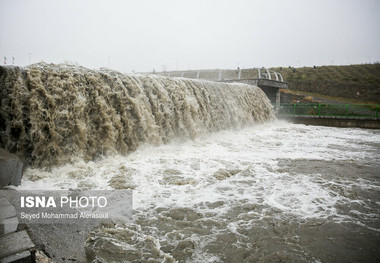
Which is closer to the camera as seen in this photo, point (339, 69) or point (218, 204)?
point (218, 204)

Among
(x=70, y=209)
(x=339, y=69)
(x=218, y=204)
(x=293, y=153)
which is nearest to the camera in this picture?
(x=70, y=209)

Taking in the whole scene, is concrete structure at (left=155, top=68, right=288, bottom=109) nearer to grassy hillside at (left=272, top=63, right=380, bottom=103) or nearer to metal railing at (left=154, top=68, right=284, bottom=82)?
metal railing at (left=154, top=68, right=284, bottom=82)

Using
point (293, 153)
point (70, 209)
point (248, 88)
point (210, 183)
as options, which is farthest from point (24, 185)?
point (248, 88)

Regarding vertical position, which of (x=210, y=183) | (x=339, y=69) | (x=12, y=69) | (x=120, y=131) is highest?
(x=339, y=69)

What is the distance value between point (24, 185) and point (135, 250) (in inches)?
111

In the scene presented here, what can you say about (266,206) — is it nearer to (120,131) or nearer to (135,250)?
(135,250)

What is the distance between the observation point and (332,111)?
18047mm

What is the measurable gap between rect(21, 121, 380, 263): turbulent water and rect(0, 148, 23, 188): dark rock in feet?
0.88

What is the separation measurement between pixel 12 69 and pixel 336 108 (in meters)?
19.5

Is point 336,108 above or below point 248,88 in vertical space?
below

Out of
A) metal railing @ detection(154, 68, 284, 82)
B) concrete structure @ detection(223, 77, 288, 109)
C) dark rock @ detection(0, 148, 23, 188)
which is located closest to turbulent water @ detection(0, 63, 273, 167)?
dark rock @ detection(0, 148, 23, 188)

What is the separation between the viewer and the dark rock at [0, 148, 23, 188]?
141 inches

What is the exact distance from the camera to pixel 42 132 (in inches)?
211

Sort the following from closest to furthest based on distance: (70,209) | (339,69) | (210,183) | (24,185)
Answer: (70,209), (24,185), (210,183), (339,69)
